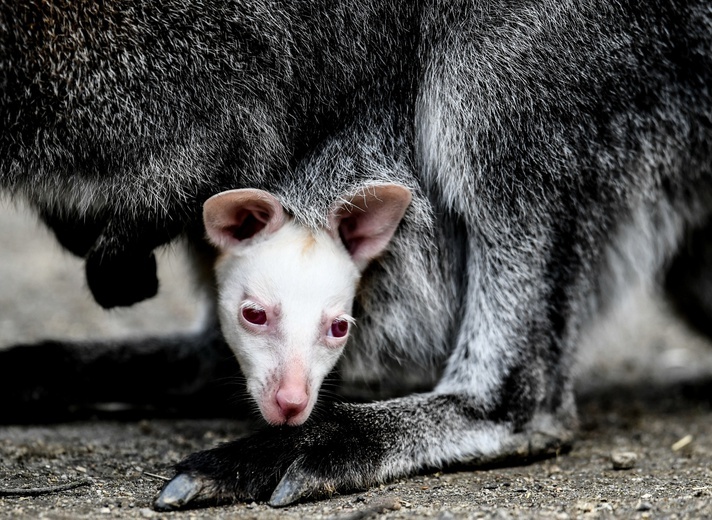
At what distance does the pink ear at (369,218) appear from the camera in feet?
9.66

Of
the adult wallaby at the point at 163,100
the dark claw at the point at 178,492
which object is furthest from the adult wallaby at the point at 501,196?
the dark claw at the point at 178,492

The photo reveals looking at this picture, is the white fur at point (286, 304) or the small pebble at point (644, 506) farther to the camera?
the white fur at point (286, 304)

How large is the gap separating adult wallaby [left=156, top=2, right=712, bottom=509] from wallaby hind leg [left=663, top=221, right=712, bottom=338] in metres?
0.59

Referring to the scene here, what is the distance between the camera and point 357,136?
304 centimetres

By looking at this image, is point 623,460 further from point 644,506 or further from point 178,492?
point 178,492

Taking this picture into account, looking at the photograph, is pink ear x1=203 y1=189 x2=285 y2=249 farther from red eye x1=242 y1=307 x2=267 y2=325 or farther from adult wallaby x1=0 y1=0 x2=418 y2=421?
red eye x1=242 y1=307 x2=267 y2=325

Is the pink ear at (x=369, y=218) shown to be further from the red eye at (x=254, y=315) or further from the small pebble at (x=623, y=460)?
the small pebble at (x=623, y=460)

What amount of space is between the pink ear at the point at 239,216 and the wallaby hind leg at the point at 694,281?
1.55 m

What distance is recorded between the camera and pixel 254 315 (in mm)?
2734

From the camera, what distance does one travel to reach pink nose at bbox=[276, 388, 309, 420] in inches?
102

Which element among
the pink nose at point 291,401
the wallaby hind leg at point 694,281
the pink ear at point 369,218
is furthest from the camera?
the wallaby hind leg at point 694,281

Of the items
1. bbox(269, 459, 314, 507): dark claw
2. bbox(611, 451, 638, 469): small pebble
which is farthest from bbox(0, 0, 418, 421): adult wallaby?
bbox(611, 451, 638, 469): small pebble

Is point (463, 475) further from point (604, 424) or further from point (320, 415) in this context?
point (604, 424)

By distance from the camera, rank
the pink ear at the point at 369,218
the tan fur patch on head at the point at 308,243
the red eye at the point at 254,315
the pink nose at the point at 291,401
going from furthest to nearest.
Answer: the pink ear at the point at 369,218 → the tan fur patch on head at the point at 308,243 → the red eye at the point at 254,315 → the pink nose at the point at 291,401
